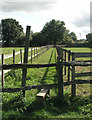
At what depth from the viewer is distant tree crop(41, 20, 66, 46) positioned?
246ft

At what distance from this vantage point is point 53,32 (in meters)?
77.1

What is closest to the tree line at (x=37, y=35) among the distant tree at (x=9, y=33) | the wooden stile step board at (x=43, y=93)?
the distant tree at (x=9, y=33)

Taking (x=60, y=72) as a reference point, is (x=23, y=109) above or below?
below

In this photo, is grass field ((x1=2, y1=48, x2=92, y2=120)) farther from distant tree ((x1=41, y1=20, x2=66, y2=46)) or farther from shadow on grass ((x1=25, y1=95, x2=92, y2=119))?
distant tree ((x1=41, y1=20, x2=66, y2=46))

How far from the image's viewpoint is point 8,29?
76.8 m

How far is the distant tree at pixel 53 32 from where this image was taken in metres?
75.0

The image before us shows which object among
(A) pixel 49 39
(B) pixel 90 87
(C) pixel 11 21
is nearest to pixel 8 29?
(C) pixel 11 21

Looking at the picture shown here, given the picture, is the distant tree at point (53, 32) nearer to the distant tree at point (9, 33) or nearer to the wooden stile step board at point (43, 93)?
the distant tree at point (9, 33)

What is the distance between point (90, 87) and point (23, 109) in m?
2.91

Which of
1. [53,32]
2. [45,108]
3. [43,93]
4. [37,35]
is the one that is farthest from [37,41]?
[45,108]

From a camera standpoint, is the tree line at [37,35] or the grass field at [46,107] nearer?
the grass field at [46,107]

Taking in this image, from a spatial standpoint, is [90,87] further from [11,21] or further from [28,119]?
[11,21]

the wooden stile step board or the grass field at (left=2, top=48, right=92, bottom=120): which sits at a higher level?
the wooden stile step board

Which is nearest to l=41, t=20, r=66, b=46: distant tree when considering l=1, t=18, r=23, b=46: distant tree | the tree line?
the tree line
